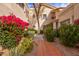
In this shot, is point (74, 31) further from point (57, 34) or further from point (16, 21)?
point (16, 21)

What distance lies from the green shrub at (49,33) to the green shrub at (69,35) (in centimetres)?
20

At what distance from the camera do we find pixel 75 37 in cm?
390

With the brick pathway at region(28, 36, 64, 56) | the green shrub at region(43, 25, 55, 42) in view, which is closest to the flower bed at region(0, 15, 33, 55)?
the brick pathway at region(28, 36, 64, 56)

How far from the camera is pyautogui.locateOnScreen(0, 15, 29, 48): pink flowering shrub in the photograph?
3678mm

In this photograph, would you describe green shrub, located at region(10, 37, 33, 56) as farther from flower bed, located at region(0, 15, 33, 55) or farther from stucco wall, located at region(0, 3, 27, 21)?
stucco wall, located at region(0, 3, 27, 21)

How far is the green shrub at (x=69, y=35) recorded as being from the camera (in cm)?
388

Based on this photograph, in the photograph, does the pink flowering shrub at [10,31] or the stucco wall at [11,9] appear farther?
the stucco wall at [11,9]

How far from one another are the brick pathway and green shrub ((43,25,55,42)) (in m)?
0.12

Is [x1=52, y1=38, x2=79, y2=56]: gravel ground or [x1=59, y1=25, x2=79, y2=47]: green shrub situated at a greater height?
[x1=59, y1=25, x2=79, y2=47]: green shrub

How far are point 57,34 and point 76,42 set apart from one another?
474 mm

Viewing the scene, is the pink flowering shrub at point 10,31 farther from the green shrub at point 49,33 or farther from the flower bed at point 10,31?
the green shrub at point 49,33

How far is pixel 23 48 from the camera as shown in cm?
383

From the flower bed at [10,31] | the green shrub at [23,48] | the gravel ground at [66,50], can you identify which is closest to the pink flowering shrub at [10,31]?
A: the flower bed at [10,31]

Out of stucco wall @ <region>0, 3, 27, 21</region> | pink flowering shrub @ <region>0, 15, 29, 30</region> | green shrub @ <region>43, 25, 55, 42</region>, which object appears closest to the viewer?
pink flowering shrub @ <region>0, 15, 29, 30</region>
